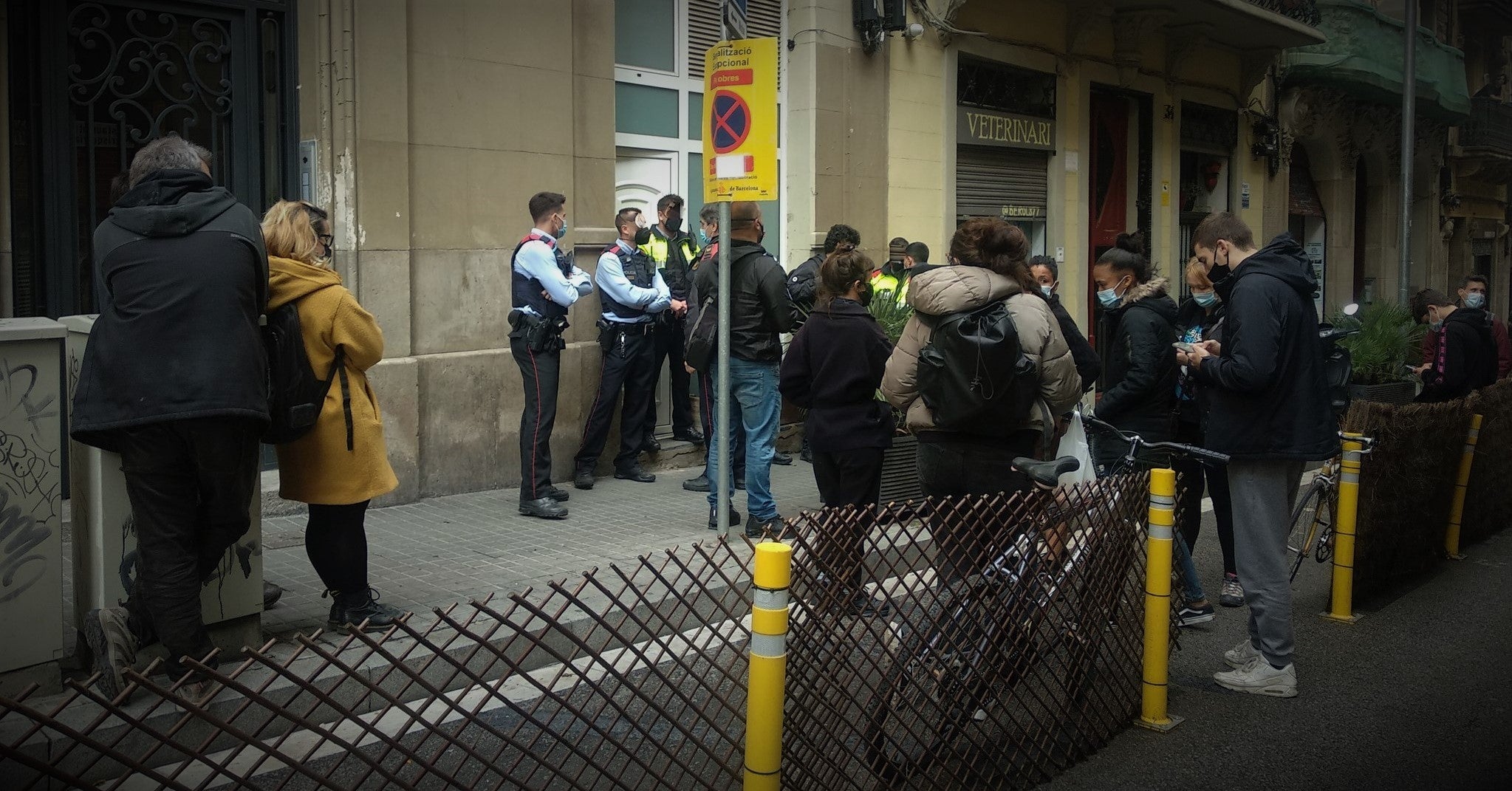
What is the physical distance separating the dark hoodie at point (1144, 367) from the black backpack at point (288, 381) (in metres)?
3.94

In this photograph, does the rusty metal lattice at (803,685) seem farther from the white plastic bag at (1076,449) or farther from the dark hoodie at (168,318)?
the dark hoodie at (168,318)

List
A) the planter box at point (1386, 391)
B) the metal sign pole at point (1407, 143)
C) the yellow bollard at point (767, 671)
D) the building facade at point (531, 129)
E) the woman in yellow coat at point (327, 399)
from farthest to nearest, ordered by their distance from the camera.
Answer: the metal sign pole at point (1407, 143), the planter box at point (1386, 391), the building facade at point (531, 129), the woman in yellow coat at point (327, 399), the yellow bollard at point (767, 671)

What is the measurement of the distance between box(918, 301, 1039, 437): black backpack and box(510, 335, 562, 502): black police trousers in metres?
3.95

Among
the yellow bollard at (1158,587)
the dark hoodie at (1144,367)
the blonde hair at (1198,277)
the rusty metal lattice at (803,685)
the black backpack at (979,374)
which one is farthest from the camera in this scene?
the blonde hair at (1198,277)

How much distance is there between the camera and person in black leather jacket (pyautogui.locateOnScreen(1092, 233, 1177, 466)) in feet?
22.4

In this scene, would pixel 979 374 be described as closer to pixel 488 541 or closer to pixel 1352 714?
pixel 1352 714

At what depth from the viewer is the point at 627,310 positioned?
9742 mm

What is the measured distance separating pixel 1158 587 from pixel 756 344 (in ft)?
12.0

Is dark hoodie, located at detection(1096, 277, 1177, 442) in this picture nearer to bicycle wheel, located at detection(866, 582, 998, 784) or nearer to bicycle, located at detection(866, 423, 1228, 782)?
bicycle, located at detection(866, 423, 1228, 782)

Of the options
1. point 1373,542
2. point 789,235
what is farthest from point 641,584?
point 789,235

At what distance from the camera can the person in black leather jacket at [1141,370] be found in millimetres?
6832

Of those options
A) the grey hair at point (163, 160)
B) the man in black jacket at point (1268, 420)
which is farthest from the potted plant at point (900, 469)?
the grey hair at point (163, 160)

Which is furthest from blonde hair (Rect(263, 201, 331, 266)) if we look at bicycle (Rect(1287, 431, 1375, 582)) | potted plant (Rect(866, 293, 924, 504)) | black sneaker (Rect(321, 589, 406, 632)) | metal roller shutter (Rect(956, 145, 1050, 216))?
metal roller shutter (Rect(956, 145, 1050, 216))

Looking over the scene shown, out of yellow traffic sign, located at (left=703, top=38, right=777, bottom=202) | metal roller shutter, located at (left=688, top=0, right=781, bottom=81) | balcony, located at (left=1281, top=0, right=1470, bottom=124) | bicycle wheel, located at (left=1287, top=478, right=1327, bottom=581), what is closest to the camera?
yellow traffic sign, located at (left=703, top=38, right=777, bottom=202)
